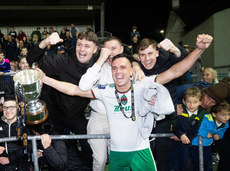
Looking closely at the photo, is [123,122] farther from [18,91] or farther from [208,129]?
[208,129]

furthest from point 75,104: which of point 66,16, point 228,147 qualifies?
point 66,16

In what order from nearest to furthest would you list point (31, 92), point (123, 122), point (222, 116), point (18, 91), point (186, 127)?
point (18, 91), point (31, 92), point (123, 122), point (186, 127), point (222, 116)

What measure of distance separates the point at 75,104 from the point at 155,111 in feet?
4.47

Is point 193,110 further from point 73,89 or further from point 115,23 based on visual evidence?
point 115,23

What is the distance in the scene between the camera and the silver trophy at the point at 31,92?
2448 millimetres

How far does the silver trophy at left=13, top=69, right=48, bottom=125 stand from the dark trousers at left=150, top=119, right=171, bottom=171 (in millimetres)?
1737

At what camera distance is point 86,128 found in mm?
3547

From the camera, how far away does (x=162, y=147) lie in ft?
10.8

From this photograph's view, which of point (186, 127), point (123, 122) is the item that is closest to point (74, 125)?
point (123, 122)

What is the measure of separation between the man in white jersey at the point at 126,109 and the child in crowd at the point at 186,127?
804 mm

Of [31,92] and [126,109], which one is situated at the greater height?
[31,92]

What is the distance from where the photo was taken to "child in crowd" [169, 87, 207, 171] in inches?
131

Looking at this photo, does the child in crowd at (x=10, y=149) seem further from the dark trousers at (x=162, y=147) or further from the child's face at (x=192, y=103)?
the child's face at (x=192, y=103)

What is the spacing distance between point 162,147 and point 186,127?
Result: 49 centimetres
